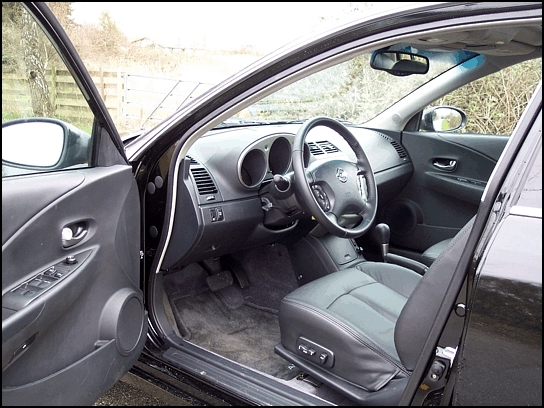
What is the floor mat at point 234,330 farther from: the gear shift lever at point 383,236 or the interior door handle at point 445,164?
the interior door handle at point 445,164

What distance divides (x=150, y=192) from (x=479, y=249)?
122cm

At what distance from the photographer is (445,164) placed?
3277mm

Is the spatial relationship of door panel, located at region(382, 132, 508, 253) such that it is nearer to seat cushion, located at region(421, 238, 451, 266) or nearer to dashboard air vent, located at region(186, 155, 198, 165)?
seat cushion, located at region(421, 238, 451, 266)

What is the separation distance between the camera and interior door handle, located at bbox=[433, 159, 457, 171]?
3227mm

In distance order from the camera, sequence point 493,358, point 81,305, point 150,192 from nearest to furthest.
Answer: point 493,358 → point 81,305 → point 150,192

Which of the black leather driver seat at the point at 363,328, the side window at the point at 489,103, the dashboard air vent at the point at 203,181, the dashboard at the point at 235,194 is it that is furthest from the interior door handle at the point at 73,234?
the side window at the point at 489,103

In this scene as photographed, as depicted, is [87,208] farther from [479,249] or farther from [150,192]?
[479,249]

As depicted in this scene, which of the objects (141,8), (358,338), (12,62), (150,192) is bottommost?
(358,338)

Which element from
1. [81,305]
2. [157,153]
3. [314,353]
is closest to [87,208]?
[81,305]

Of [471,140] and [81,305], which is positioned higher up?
[471,140]

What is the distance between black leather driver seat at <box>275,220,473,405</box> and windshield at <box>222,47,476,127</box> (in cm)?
99

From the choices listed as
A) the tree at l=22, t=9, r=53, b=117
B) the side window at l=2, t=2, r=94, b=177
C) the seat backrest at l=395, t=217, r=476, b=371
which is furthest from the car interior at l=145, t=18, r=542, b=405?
the tree at l=22, t=9, r=53, b=117

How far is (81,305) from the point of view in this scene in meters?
1.50

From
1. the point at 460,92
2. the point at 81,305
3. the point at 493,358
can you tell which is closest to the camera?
the point at 493,358
